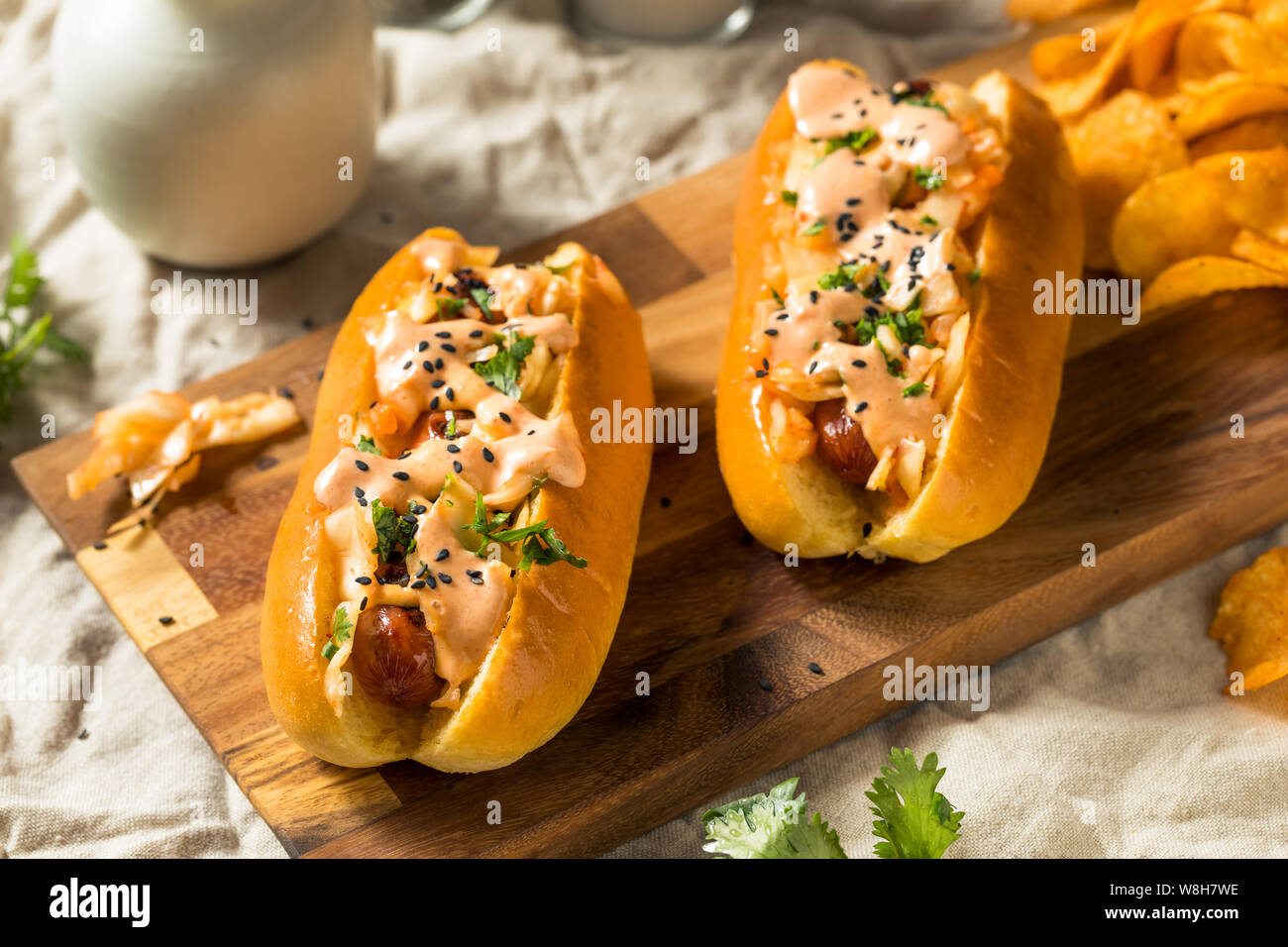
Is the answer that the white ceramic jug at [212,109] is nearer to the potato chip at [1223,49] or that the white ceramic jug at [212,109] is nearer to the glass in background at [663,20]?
the glass in background at [663,20]

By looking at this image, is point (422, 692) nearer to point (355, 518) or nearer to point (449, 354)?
point (355, 518)

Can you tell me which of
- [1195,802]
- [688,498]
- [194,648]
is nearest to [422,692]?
[194,648]

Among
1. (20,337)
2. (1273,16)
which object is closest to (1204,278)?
(1273,16)

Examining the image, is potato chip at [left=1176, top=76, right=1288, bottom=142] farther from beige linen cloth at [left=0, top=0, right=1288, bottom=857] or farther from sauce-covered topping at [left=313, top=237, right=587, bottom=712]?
sauce-covered topping at [left=313, top=237, right=587, bottom=712]

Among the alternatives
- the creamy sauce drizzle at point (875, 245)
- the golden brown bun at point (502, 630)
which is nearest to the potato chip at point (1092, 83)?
the creamy sauce drizzle at point (875, 245)

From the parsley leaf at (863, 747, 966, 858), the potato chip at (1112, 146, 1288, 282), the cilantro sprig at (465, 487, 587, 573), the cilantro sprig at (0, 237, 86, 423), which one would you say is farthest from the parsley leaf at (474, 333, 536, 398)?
the potato chip at (1112, 146, 1288, 282)
